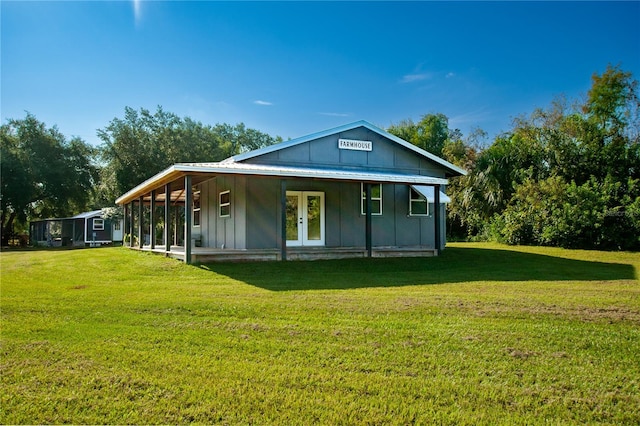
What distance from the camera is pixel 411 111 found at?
135 ft

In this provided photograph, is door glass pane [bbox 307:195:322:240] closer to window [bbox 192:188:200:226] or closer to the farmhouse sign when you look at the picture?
the farmhouse sign

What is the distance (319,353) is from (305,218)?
9.43 meters

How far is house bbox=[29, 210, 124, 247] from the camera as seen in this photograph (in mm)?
31875

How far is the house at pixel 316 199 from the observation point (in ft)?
39.8

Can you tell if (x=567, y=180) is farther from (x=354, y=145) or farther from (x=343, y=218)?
(x=343, y=218)

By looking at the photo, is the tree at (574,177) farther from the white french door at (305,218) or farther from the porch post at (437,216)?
the white french door at (305,218)

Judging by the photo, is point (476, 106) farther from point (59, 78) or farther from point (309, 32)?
point (59, 78)

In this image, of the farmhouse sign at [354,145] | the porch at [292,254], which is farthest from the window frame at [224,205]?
the farmhouse sign at [354,145]

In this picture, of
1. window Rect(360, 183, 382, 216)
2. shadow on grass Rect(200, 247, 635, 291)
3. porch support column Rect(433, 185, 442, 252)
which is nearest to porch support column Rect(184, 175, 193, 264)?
shadow on grass Rect(200, 247, 635, 291)

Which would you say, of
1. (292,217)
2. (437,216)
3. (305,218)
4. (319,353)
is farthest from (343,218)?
(319,353)

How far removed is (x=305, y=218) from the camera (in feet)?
45.1

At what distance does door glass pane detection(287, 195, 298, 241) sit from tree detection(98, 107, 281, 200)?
2035cm

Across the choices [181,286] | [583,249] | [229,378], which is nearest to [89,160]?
[181,286]

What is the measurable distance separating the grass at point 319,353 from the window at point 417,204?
7.31 metres
